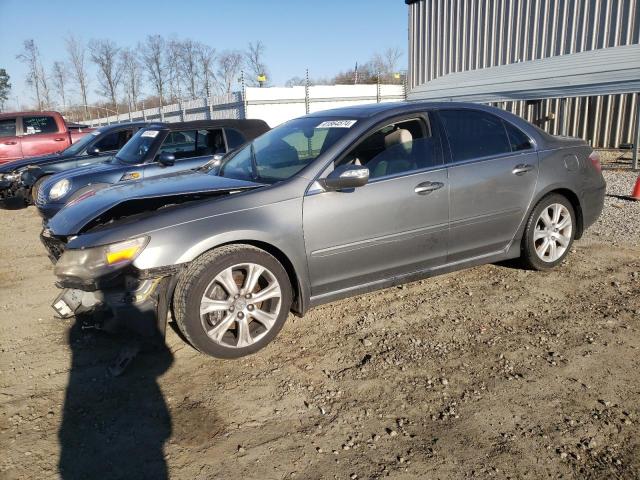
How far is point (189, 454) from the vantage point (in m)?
2.37

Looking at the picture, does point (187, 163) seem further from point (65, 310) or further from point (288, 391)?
point (288, 391)

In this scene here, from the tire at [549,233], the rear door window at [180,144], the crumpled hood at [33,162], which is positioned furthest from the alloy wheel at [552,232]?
the crumpled hood at [33,162]

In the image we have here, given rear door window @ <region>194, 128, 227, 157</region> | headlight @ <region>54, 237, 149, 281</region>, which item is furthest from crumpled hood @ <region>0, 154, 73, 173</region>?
headlight @ <region>54, 237, 149, 281</region>

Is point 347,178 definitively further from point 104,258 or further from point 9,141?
point 9,141

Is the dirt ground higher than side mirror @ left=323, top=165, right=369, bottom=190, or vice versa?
side mirror @ left=323, top=165, right=369, bottom=190

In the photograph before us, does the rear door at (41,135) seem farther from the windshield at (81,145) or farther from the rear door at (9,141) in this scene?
the windshield at (81,145)

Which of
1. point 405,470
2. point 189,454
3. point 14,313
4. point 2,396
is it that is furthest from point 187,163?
point 405,470

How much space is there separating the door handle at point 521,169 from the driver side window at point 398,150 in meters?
0.74

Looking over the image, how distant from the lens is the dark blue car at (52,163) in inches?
327

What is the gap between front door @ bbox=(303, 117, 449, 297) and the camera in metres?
3.43

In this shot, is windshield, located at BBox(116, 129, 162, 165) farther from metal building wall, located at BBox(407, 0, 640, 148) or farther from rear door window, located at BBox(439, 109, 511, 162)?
metal building wall, located at BBox(407, 0, 640, 148)

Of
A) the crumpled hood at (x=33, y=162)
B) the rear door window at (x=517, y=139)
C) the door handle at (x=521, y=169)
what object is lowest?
the crumpled hood at (x=33, y=162)

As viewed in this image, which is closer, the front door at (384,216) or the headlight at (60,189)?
the front door at (384,216)

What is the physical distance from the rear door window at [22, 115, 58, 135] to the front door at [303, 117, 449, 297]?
10.5m
